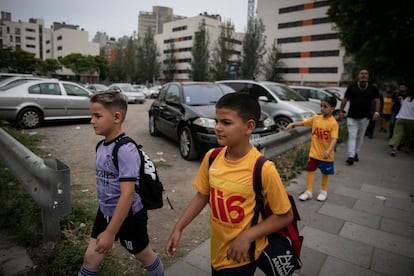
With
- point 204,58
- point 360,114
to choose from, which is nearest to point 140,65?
point 204,58

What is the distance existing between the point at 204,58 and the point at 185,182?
2312 inches

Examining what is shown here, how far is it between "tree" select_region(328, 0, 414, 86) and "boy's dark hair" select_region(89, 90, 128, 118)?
12.3m

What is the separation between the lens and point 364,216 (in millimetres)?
4031

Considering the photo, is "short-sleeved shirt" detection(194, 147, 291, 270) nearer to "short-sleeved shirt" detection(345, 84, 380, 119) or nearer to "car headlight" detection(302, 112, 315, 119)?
"short-sleeved shirt" detection(345, 84, 380, 119)

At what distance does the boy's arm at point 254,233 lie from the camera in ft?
5.08

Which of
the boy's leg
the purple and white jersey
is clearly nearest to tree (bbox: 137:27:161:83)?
the purple and white jersey

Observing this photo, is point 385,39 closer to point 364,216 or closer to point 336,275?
point 364,216

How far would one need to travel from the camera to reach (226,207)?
1.67 m

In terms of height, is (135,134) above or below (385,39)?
below

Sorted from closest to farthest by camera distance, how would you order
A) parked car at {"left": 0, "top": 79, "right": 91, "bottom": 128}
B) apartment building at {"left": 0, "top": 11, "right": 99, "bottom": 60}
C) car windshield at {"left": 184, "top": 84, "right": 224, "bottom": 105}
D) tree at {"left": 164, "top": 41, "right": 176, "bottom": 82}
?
car windshield at {"left": 184, "top": 84, "right": 224, "bottom": 105} < parked car at {"left": 0, "top": 79, "right": 91, "bottom": 128} < tree at {"left": 164, "top": 41, "right": 176, "bottom": 82} < apartment building at {"left": 0, "top": 11, "right": 99, "bottom": 60}

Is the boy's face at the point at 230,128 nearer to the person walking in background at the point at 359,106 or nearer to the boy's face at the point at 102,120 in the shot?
the boy's face at the point at 102,120

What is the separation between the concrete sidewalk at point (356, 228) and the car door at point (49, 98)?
8434 mm

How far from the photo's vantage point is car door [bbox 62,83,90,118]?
10.3 meters

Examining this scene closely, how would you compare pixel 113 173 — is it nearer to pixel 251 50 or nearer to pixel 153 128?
pixel 153 128
